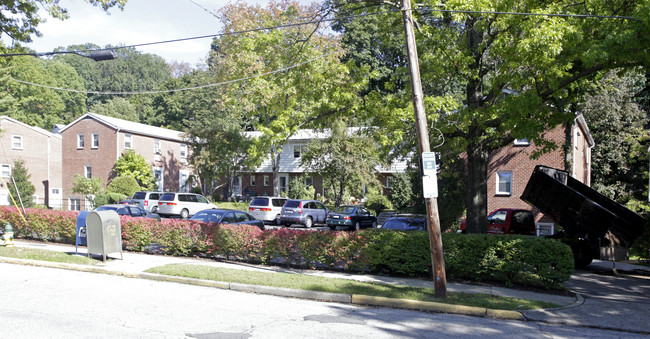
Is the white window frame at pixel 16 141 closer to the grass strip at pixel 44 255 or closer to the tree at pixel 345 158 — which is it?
the tree at pixel 345 158

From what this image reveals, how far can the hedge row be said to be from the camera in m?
11.3

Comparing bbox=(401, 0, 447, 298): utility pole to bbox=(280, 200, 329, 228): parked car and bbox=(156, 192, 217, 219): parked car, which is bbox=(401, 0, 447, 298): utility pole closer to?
bbox=(280, 200, 329, 228): parked car

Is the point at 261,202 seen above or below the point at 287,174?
below

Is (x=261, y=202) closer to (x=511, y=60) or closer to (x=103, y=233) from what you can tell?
(x=103, y=233)

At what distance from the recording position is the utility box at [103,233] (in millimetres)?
13586

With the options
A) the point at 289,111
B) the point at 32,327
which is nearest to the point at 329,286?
the point at 32,327

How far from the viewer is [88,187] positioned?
3725 cm

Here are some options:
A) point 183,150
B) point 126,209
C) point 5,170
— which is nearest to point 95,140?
point 5,170

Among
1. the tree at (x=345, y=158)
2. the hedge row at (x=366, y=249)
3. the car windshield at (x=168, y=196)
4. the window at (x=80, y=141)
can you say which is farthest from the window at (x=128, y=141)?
the hedge row at (x=366, y=249)

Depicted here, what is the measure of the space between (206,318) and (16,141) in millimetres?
42664

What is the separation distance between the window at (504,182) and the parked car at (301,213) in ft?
37.1

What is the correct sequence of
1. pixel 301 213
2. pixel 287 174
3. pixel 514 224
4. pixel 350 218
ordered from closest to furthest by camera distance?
pixel 514 224 < pixel 350 218 < pixel 301 213 < pixel 287 174

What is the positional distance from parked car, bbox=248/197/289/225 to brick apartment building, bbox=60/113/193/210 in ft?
44.9

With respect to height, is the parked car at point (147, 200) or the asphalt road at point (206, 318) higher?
the parked car at point (147, 200)
